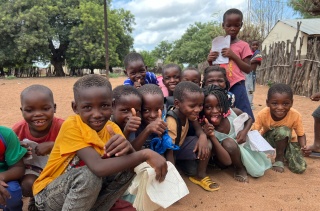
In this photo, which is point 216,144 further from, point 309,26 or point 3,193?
point 309,26

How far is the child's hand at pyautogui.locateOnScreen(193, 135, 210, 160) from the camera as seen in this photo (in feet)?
8.55

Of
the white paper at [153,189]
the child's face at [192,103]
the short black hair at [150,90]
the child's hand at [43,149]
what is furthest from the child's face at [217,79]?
the child's hand at [43,149]

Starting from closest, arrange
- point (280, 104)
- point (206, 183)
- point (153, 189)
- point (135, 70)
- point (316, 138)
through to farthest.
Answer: point (153, 189) < point (206, 183) < point (280, 104) < point (135, 70) < point (316, 138)

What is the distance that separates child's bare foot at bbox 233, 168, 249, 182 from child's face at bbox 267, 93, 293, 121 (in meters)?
0.79

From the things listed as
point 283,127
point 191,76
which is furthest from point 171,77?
point 283,127

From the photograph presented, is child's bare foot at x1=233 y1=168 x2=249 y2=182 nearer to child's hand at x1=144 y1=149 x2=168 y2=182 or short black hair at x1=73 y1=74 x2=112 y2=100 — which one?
child's hand at x1=144 y1=149 x2=168 y2=182

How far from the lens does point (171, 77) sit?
351cm

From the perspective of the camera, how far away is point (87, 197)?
5.77 feet

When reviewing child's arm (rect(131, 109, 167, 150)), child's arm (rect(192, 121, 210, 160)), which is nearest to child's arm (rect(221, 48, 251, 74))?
child's arm (rect(192, 121, 210, 160))

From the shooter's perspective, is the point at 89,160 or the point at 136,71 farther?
the point at 136,71

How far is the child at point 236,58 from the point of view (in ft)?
11.5

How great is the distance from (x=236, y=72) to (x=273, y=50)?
933cm

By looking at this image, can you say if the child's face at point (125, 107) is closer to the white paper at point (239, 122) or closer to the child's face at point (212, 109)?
the child's face at point (212, 109)

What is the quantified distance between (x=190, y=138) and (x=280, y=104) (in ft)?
3.85
